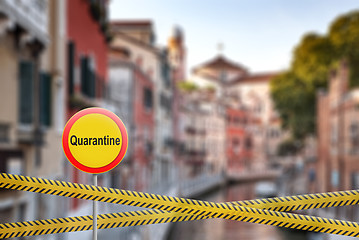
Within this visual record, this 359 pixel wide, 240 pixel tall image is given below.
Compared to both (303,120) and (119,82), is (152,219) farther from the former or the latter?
(303,120)

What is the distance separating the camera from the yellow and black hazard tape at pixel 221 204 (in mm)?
1889

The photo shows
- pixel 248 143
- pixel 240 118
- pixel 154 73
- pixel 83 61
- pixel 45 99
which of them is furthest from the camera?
pixel 248 143

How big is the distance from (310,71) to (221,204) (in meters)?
32.9

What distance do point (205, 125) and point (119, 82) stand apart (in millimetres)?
31156

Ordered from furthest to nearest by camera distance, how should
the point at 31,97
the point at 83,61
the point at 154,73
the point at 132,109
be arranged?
the point at 154,73, the point at 132,109, the point at 83,61, the point at 31,97

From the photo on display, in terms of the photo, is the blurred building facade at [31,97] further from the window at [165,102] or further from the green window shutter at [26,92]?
the window at [165,102]

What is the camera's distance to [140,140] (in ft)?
99.7

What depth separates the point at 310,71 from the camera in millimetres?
33594

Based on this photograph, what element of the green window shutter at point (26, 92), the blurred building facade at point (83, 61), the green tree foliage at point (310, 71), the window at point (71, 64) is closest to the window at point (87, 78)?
the blurred building facade at point (83, 61)

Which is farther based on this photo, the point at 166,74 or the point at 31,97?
the point at 166,74

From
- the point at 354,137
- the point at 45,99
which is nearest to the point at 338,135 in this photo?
the point at 354,137

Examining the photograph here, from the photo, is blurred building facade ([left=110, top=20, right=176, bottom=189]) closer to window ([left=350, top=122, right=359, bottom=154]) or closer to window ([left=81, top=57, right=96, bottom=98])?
window ([left=350, top=122, right=359, bottom=154])

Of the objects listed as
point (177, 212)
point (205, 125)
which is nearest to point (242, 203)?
point (177, 212)

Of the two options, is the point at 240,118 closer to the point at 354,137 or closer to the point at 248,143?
the point at 248,143
